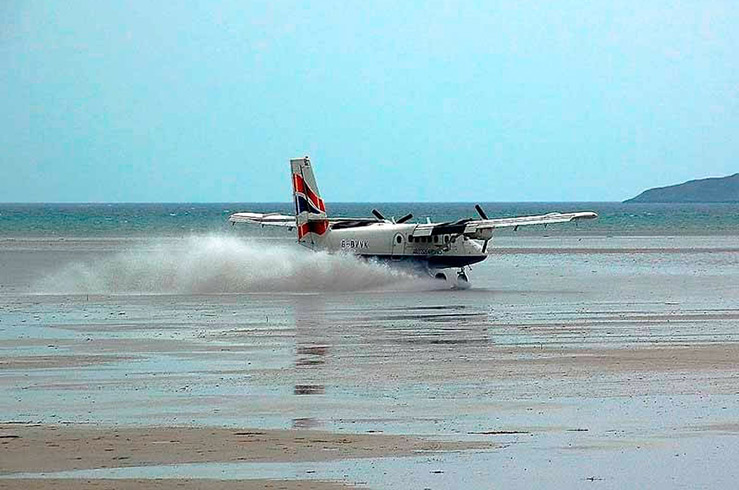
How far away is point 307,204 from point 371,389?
2143cm

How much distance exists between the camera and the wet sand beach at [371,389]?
11219 millimetres

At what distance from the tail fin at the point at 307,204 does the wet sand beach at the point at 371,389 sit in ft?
13.0

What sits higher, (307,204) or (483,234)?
(307,204)

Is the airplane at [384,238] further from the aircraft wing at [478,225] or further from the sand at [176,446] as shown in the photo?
the sand at [176,446]

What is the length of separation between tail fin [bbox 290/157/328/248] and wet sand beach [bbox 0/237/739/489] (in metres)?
3.97

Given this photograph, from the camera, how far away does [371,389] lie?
1579 centimetres

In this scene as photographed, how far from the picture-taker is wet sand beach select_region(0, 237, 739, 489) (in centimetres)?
1122

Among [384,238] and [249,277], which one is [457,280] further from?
[249,277]

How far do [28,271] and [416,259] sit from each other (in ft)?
46.5

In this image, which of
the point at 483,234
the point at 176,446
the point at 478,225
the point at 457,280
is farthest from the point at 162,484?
the point at 483,234

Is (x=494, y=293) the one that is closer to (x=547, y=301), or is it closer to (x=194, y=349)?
(x=547, y=301)

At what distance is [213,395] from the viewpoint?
50.4ft

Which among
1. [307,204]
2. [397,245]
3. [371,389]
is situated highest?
[307,204]

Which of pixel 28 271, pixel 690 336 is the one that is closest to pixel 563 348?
pixel 690 336
